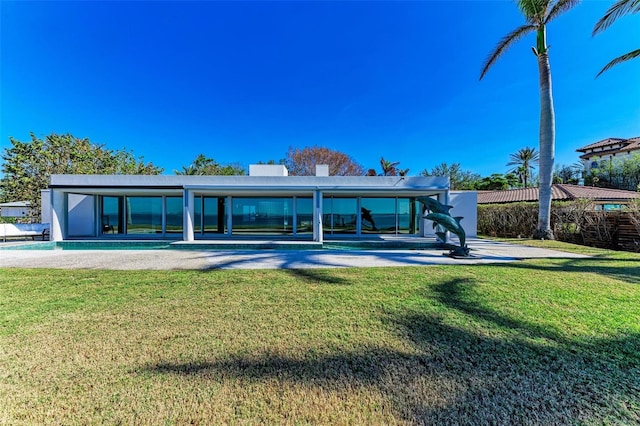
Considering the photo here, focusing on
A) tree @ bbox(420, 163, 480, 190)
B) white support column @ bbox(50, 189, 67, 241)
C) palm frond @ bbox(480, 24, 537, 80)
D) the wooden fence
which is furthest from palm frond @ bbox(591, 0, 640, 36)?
tree @ bbox(420, 163, 480, 190)

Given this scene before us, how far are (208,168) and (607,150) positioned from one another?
236 feet

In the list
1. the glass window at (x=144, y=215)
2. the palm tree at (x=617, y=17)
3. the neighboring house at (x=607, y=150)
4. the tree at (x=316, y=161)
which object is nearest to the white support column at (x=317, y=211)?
the glass window at (x=144, y=215)

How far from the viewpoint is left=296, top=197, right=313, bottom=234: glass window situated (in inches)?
681

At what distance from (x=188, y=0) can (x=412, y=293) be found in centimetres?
1739

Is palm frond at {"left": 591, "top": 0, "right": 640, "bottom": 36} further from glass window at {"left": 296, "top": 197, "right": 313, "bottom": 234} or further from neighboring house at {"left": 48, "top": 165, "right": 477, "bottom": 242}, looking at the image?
glass window at {"left": 296, "top": 197, "right": 313, "bottom": 234}

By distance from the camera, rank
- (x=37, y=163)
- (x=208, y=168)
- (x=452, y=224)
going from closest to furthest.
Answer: (x=452, y=224) → (x=37, y=163) → (x=208, y=168)

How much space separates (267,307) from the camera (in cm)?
500

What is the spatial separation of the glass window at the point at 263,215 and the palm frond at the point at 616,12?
16.8 metres

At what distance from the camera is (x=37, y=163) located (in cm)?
2339

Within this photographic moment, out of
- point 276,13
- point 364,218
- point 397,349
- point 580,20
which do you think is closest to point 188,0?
point 276,13

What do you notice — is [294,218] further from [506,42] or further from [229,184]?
[506,42]

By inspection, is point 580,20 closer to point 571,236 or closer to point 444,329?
point 571,236

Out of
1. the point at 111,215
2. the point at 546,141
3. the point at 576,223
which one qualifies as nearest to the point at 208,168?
the point at 111,215

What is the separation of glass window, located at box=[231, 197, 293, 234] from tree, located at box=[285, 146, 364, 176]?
2255cm
